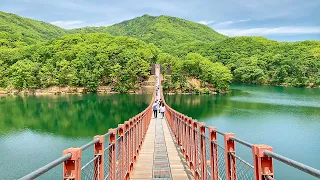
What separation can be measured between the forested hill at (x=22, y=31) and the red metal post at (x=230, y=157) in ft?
226

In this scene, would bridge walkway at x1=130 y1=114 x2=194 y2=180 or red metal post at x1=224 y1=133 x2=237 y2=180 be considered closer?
red metal post at x1=224 y1=133 x2=237 y2=180

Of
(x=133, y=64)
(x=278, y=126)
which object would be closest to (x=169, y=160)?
(x=278, y=126)

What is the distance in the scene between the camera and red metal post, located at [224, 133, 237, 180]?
2.64 m

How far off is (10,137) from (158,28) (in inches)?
3488

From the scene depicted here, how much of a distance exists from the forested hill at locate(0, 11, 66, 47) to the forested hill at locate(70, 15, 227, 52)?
12.2 m

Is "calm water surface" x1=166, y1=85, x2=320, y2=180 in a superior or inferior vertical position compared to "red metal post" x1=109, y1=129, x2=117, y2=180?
inferior

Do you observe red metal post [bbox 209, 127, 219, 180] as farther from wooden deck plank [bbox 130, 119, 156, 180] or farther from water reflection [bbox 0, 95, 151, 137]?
water reflection [bbox 0, 95, 151, 137]

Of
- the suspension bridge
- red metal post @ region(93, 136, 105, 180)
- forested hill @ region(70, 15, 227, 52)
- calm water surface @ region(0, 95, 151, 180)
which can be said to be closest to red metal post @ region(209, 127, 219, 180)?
the suspension bridge

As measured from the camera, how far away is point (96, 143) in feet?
8.93

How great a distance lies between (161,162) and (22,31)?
286ft

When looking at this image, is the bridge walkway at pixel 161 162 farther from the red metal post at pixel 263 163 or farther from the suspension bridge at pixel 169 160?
the red metal post at pixel 263 163

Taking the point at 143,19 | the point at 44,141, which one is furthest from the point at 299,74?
the point at 143,19

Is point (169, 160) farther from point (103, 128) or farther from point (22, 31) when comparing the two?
point (22, 31)

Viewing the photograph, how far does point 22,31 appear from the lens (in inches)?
3241
